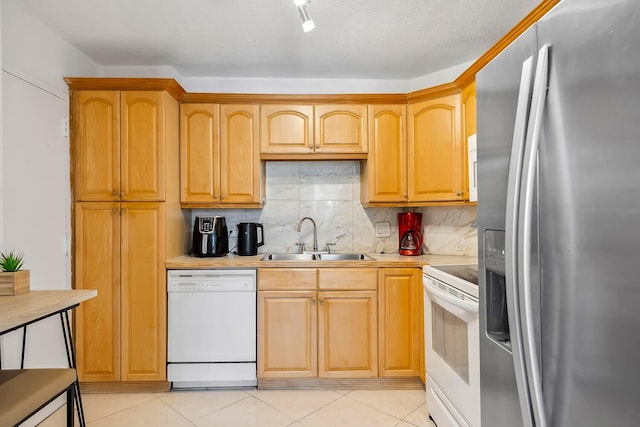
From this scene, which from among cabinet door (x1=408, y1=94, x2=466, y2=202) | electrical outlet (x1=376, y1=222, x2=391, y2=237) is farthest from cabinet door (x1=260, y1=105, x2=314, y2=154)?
electrical outlet (x1=376, y1=222, x2=391, y2=237)

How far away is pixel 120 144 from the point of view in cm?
243

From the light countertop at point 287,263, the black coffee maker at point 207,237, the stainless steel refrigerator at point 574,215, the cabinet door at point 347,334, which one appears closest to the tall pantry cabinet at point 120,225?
the light countertop at point 287,263

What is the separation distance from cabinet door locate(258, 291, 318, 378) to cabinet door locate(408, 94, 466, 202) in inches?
48.4

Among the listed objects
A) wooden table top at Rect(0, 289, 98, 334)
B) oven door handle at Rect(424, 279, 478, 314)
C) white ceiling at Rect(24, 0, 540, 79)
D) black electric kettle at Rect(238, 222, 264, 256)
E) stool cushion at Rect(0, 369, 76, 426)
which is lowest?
stool cushion at Rect(0, 369, 76, 426)

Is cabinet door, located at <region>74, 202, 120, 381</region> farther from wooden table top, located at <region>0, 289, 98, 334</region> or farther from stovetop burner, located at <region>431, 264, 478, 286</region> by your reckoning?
stovetop burner, located at <region>431, 264, 478, 286</region>

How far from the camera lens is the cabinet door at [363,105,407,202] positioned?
274 centimetres

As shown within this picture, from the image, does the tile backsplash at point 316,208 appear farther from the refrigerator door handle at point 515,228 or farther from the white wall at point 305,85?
the refrigerator door handle at point 515,228

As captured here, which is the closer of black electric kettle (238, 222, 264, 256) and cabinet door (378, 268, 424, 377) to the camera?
cabinet door (378, 268, 424, 377)

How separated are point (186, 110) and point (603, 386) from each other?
9.31 feet

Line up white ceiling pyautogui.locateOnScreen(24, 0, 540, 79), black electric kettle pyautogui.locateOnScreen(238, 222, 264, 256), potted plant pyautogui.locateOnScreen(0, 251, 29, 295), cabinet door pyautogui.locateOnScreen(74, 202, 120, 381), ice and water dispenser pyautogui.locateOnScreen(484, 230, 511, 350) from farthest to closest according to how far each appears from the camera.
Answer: black electric kettle pyautogui.locateOnScreen(238, 222, 264, 256)
cabinet door pyautogui.locateOnScreen(74, 202, 120, 381)
white ceiling pyautogui.locateOnScreen(24, 0, 540, 79)
potted plant pyautogui.locateOnScreen(0, 251, 29, 295)
ice and water dispenser pyautogui.locateOnScreen(484, 230, 511, 350)

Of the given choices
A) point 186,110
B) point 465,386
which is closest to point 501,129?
point 465,386

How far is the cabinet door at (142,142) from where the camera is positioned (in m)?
2.43

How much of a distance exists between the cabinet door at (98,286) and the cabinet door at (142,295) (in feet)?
0.20

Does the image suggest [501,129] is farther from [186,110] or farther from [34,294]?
[186,110]
